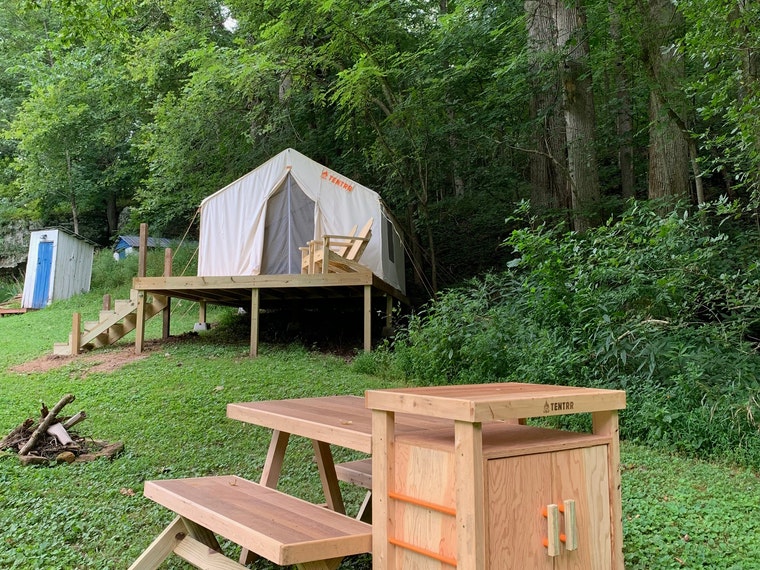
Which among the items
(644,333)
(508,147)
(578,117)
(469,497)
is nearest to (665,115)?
(578,117)

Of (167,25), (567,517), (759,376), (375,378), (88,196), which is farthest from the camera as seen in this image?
(88,196)

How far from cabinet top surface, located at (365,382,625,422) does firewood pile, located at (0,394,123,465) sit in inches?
151

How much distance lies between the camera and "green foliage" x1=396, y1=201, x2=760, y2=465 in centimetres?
448

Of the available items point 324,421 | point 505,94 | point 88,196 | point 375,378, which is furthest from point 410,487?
point 88,196

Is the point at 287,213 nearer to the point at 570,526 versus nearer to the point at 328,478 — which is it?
the point at 328,478

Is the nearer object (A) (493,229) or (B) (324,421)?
(B) (324,421)

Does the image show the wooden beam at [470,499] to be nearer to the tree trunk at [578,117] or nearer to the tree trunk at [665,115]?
the tree trunk at [665,115]

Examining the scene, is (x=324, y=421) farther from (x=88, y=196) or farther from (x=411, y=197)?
(x=88, y=196)

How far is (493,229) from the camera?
12938mm

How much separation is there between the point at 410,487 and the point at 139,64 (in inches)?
539

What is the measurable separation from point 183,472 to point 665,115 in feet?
20.9

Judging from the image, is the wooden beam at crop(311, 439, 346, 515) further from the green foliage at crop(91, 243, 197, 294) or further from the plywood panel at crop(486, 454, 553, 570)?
the green foliage at crop(91, 243, 197, 294)

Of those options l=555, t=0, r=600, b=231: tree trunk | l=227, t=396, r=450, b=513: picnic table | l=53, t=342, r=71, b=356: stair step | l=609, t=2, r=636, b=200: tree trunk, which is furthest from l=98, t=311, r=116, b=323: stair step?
l=609, t=2, r=636, b=200: tree trunk

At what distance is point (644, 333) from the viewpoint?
5.12 meters
